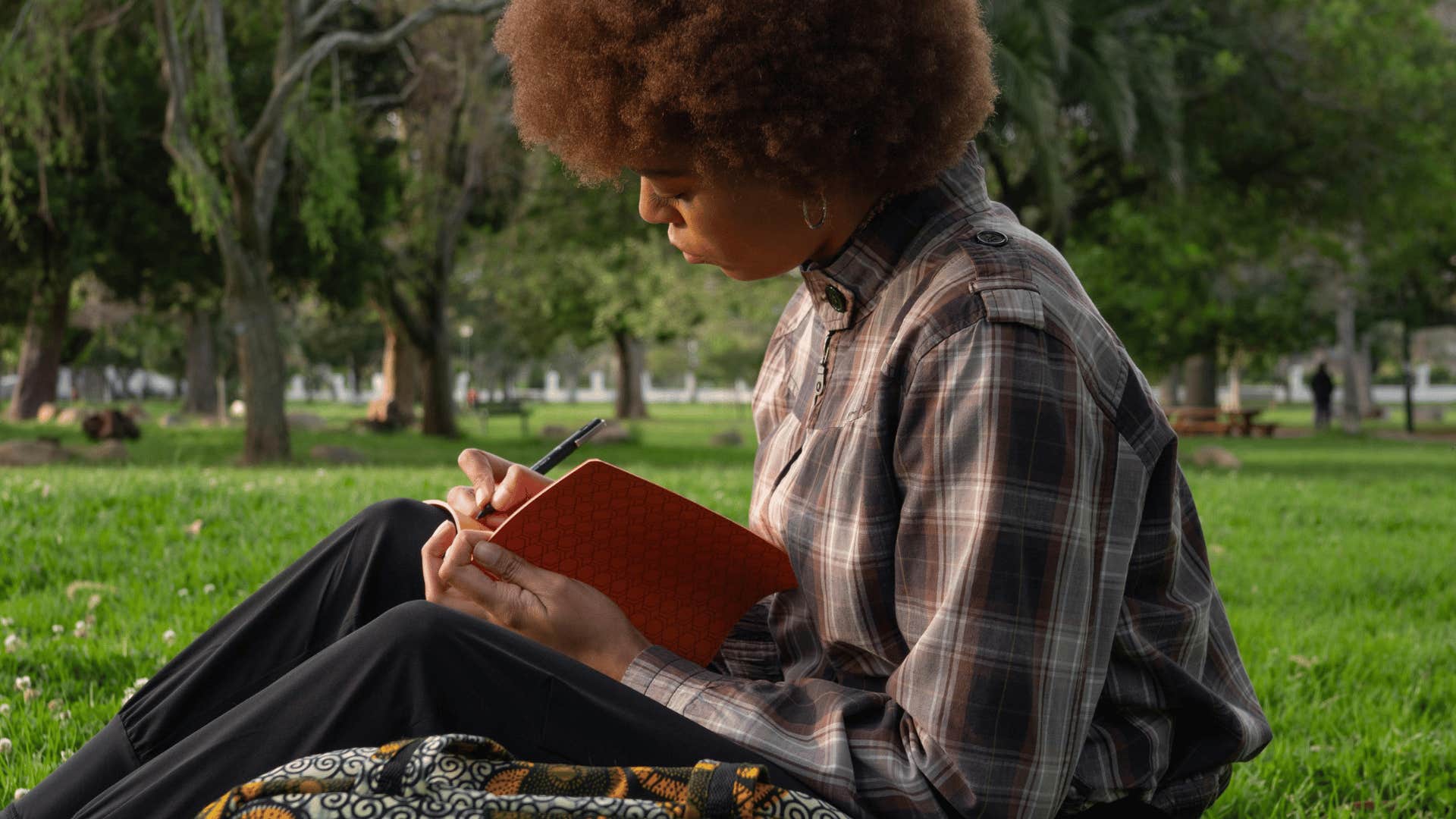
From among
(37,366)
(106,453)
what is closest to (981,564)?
(106,453)

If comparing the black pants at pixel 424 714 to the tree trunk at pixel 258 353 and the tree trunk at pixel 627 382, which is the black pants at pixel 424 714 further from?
the tree trunk at pixel 627 382

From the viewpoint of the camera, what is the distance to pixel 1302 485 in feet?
36.4

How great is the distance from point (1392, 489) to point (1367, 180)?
7.32 meters

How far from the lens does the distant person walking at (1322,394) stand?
29922 millimetres

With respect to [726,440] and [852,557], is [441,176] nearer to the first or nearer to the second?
[726,440]

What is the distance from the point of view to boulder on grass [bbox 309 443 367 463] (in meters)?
15.2

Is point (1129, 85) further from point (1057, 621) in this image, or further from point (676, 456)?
point (1057, 621)

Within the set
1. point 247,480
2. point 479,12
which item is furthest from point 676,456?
point 247,480

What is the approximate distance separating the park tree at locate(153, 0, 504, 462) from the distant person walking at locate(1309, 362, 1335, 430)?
23779 mm

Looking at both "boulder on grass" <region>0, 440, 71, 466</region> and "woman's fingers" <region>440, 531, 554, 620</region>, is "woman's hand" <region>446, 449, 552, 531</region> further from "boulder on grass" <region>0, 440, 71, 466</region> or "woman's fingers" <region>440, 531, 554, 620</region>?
"boulder on grass" <region>0, 440, 71, 466</region>

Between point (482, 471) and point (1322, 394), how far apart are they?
103 ft

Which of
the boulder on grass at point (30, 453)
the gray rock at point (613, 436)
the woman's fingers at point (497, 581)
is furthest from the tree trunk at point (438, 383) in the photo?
the woman's fingers at point (497, 581)

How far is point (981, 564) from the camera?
1442 mm

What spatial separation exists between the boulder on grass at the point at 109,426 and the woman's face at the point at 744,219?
19241 mm
